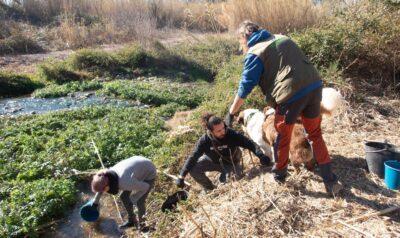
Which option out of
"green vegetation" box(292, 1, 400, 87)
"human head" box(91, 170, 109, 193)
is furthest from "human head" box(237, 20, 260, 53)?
"green vegetation" box(292, 1, 400, 87)

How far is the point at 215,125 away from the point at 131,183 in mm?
1264

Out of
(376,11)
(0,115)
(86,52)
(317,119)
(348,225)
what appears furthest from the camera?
(86,52)

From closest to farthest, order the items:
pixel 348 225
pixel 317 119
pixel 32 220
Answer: pixel 348 225 → pixel 317 119 → pixel 32 220

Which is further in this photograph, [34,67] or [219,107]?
[34,67]

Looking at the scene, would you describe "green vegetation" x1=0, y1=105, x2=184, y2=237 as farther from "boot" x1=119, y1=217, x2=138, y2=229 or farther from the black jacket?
the black jacket

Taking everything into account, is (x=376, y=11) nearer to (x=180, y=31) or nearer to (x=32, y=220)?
(x=32, y=220)

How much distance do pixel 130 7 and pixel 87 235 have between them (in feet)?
50.7

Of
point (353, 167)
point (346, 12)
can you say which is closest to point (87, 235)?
point (353, 167)

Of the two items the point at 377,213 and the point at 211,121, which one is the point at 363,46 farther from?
the point at 377,213

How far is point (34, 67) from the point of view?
46.1 feet

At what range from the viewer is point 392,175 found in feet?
14.3

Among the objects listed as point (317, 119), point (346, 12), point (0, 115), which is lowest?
point (0, 115)

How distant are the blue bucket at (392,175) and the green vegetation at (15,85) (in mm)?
10826

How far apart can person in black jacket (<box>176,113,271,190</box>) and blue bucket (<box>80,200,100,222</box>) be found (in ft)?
3.60
